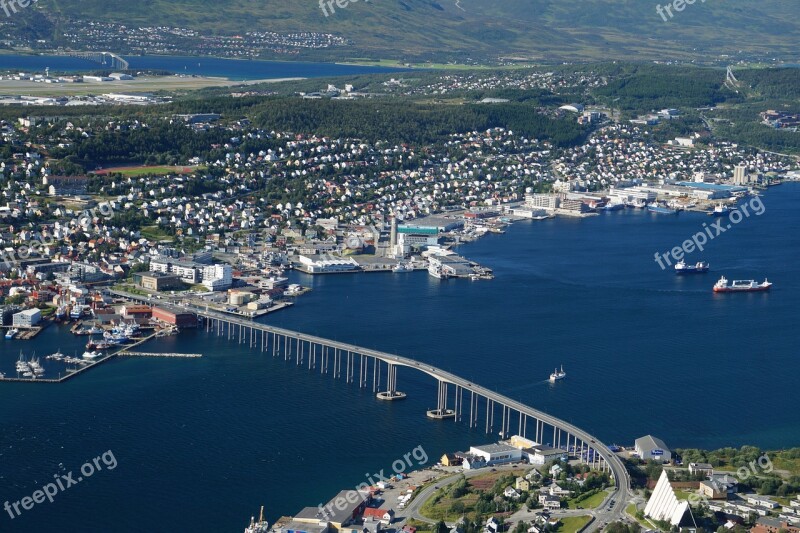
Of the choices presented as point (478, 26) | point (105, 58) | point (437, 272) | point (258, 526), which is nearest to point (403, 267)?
point (437, 272)

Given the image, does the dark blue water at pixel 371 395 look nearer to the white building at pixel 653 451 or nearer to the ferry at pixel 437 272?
the ferry at pixel 437 272

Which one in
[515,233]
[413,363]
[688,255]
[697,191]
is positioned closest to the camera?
[413,363]

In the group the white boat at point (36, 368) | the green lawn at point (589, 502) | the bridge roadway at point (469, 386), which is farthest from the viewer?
the white boat at point (36, 368)

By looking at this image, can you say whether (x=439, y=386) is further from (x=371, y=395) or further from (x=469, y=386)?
(x=371, y=395)

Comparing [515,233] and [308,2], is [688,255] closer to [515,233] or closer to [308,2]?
[515,233]

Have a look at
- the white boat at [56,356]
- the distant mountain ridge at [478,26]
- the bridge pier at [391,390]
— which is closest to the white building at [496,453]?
the bridge pier at [391,390]

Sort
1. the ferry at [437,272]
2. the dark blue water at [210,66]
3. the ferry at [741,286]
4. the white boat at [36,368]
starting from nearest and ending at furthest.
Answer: the white boat at [36,368], the ferry at [741,286], the ferry at [437,272], the dark blue water at [210,66]

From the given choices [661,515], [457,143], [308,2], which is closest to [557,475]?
[661,515]
